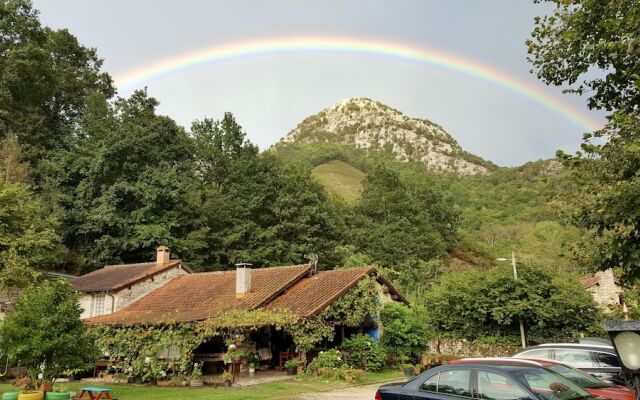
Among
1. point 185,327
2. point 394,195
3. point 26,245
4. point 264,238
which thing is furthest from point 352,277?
point 394,195

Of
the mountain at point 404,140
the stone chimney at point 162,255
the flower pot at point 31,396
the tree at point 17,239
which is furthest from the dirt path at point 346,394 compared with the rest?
the mountain at point 404,140

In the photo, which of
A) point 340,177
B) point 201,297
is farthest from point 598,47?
point 340,177

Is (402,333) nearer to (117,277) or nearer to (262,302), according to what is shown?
(262,302)

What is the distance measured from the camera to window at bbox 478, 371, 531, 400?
705 centimetres

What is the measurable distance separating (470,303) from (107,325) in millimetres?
20254

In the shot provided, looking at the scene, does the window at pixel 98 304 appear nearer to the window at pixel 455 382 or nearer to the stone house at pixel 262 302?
the stone house at pixel 262 302

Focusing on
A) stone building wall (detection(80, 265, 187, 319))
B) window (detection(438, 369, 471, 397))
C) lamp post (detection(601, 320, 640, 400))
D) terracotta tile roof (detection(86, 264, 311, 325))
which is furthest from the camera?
stone building wall (detection(80, 265, 187, 319))

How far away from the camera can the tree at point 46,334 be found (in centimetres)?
1528

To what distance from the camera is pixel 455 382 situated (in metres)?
7.82

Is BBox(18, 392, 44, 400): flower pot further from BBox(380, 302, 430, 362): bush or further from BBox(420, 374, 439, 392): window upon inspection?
BBox(380, 302, 430, 362): bush

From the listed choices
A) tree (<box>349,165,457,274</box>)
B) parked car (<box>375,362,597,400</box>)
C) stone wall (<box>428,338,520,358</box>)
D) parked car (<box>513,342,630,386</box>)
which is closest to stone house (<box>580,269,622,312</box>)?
tree (<box>349,165,457,274</box>)

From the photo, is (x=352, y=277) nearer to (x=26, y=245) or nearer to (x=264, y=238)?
(x=26, y=245)

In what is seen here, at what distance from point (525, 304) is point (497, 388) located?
23002 mm

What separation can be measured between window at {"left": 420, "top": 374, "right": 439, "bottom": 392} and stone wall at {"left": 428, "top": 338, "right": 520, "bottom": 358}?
23.2 metres
